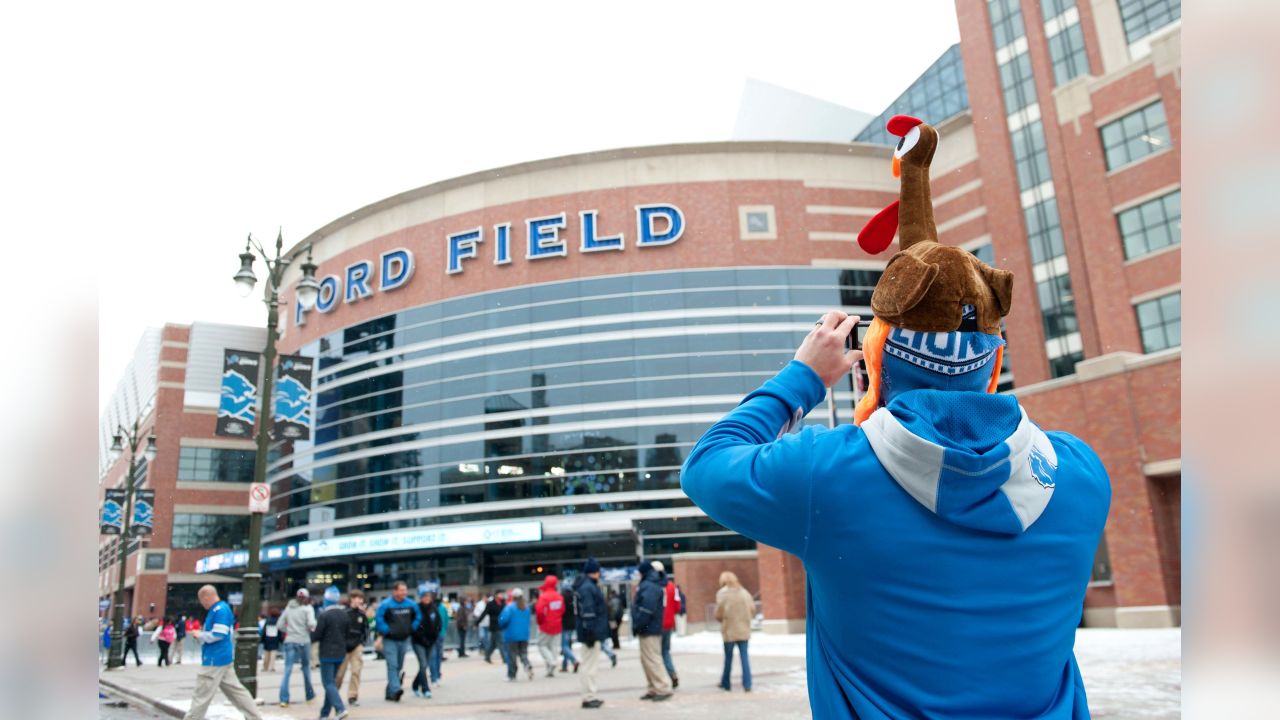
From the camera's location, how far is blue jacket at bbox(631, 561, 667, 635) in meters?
11.1

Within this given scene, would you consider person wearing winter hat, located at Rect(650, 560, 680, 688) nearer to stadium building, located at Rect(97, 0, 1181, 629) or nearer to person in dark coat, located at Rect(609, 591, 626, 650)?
person in dark coat, located at Rect(609, 591, 626, 650)

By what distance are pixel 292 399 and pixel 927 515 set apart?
1424cm

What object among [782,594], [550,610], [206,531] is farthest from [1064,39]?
[206,531]

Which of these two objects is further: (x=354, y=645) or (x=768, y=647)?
(x=768, y=647)

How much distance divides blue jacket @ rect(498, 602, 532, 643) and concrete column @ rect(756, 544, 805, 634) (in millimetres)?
11332

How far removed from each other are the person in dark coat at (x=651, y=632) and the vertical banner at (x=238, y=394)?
720cm

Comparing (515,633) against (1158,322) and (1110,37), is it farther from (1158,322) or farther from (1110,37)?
(1110,37)

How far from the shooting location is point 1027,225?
31.9 m

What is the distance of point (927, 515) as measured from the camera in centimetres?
125

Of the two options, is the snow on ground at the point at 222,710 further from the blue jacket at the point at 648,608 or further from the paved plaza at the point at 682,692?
the blue jacket at the point at 648,608

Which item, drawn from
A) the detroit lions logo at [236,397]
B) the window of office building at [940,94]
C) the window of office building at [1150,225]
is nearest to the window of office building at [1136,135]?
the window of office building at [1150,225]

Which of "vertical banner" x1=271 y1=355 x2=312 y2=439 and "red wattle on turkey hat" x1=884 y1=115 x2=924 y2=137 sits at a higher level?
"vertical banner" x1=271 y1=355 x2=312 y2=439

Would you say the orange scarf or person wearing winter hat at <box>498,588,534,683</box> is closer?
the orange scarf

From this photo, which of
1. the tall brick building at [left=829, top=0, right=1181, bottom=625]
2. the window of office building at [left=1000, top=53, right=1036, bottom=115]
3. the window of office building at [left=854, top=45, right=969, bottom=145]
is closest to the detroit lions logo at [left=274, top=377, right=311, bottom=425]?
the tall brick building at [left=829, top=0, right=1181, bottom=625]
